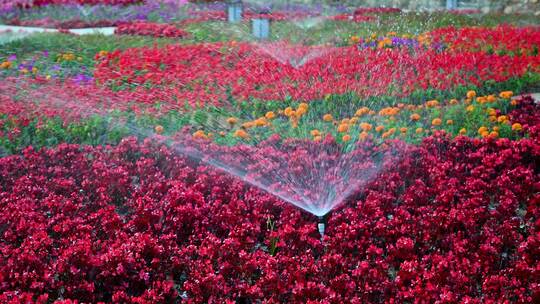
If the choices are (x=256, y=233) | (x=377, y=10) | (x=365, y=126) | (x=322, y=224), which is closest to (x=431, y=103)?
(x=365, y=126)

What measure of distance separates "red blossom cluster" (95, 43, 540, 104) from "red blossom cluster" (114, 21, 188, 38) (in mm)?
1758

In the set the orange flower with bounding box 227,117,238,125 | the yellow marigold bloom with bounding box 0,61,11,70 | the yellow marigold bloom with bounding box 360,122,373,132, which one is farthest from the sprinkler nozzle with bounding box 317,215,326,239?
the yellow marigold bloom with bounding box 0,61,11,70

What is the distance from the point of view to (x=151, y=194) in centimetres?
403

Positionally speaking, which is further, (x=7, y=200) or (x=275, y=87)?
(x=275, y=87)

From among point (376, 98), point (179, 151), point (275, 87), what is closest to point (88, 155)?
point (179, 151)

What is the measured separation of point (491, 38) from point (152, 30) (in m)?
5.08

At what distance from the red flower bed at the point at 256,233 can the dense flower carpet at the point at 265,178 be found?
11 millimetres

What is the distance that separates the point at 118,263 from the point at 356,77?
174 inches

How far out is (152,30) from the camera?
10625mm

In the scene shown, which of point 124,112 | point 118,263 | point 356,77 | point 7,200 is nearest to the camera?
point 118,263

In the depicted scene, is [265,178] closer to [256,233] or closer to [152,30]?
[256,233]

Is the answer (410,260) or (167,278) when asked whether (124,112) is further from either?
(410,260)

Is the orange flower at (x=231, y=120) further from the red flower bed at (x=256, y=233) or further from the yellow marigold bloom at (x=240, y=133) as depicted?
the red flower bed at (x=256, y=233)

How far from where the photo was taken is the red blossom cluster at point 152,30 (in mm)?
10344
